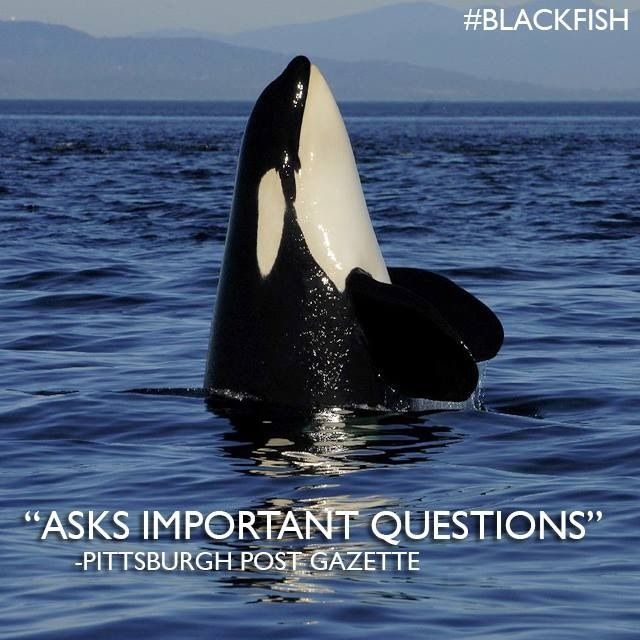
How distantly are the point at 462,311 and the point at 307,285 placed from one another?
119 cm

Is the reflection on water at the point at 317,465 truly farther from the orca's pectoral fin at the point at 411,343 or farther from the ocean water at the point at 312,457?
the orca's pectoral fin at the point at 411,343

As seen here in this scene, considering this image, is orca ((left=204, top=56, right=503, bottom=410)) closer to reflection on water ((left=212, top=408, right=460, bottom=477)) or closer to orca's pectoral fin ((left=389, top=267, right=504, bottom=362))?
orca's pectoral fin ((left=389, top=267, right=504, bottom=362))

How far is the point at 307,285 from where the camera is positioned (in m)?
11.3

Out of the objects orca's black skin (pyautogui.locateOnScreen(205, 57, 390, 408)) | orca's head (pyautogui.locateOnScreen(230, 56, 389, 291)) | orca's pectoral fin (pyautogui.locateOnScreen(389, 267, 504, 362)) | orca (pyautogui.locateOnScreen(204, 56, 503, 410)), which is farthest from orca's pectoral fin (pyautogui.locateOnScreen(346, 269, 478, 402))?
orca's pectoral fin (pyautogui.locateOnScreen(389, 267, 504, 362))

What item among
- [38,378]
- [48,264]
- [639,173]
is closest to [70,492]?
[38,378]

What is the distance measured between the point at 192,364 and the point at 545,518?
251 inches

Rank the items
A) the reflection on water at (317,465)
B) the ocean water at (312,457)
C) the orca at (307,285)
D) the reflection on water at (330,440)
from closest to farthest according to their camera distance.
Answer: the ocean water at (312,457)
the reflection on water at (317,465)
the reflection on water at (330,440)
the orca at (307,285)

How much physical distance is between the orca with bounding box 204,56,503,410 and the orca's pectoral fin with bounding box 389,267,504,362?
1 centimetres

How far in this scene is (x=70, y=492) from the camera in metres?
9.73

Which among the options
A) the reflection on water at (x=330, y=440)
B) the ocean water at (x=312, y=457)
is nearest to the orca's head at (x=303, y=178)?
the reflection on water at (x=330, y=440)

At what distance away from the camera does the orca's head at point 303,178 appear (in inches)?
450

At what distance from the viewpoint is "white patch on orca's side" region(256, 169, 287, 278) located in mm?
11305

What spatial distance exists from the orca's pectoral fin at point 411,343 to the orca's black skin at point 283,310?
0.13 metres

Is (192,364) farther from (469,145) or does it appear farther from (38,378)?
(469,145)
